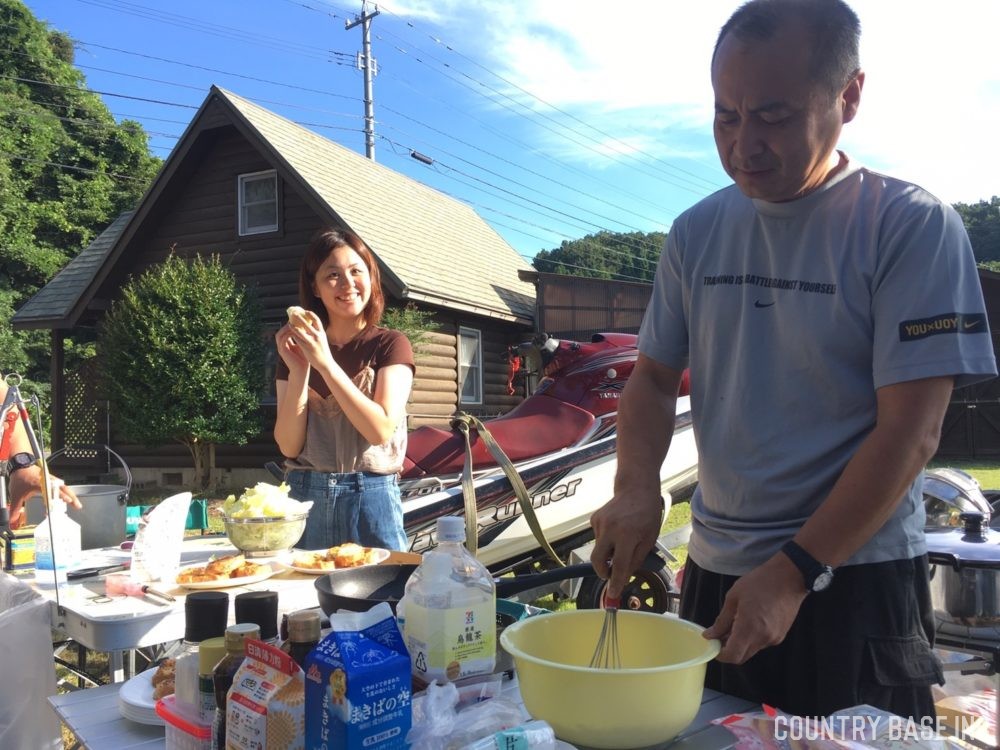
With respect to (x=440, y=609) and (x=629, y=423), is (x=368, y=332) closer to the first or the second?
(x=629, y=423)

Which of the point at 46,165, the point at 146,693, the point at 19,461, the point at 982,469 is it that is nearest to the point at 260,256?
the point at 19,461

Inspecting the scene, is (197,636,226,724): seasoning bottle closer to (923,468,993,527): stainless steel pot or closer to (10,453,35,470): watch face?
(10,453,35,470): watch face

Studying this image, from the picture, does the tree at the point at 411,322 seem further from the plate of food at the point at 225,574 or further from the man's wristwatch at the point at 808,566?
the man's wristwatch at the point at 808,566

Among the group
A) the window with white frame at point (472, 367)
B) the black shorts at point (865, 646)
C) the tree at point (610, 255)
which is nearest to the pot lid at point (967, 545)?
the black shorts at point (865, 646)

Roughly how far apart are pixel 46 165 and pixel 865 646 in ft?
98.4

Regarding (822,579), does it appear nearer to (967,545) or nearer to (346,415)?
(967,545)

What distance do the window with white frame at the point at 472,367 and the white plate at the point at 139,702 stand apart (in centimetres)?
1153

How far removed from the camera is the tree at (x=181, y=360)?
10391 millimetres

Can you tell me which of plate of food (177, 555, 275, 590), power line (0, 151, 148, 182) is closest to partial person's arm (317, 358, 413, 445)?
plate of food (177, 555, 275, 590)

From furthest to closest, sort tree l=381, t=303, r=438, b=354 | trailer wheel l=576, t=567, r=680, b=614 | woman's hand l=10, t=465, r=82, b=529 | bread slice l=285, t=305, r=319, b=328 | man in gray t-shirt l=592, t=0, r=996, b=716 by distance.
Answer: tree l=381, t=303, r=438, b=354 < trailer wheel l=576, t=567, r=680, b=614 < woman's hand l=10, t=465, r=82, b=529 < bread slice l=285, t=305, r=319, b=328 < man in gray t-shirt l=592, t=0, r=996, b=716

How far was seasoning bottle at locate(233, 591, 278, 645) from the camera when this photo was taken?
1381 mm

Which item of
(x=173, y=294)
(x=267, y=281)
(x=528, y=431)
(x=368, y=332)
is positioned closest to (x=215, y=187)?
(x=267, y=281)

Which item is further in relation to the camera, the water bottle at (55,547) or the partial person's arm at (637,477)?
the water bottle at (55,547)

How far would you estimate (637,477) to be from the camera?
1.52 m
